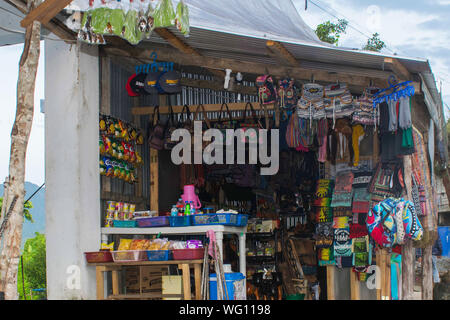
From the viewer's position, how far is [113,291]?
8023mm

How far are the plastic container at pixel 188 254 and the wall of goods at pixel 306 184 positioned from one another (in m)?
0.12

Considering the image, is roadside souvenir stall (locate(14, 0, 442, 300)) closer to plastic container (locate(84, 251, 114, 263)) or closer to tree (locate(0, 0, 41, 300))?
plastic container (locate(84, 251, 114, 263))

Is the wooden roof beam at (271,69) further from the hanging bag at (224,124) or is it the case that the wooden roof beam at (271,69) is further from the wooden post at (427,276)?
the wooden post at (427,276)

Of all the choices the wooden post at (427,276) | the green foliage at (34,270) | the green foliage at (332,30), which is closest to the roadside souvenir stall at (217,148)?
the wooden post at (427,276)

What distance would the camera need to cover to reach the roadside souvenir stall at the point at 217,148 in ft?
25.3

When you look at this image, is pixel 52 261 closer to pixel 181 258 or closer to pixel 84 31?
pixel 181 258

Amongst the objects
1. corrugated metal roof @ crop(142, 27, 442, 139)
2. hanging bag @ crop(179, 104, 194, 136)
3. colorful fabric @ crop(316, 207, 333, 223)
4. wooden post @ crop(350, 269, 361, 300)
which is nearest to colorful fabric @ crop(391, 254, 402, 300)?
wooden post @ crop(350, 269, 361, 300)

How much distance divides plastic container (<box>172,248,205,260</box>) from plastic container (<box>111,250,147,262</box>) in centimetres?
45

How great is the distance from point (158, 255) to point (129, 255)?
0.40m

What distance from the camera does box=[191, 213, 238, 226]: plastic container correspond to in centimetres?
790

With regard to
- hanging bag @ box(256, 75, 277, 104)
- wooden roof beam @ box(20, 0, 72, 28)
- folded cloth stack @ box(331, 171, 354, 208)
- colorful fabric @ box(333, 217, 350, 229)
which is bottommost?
colorful fabric @ box(333, 217, 350, 229)
